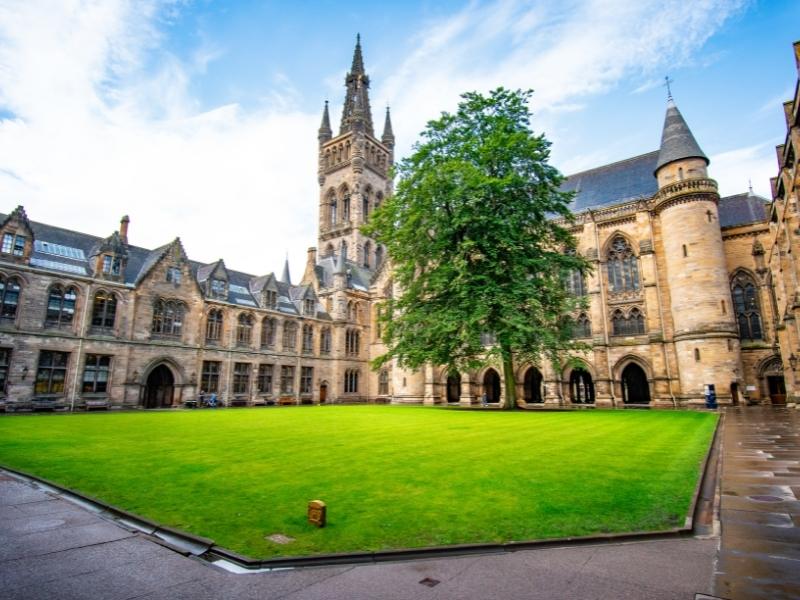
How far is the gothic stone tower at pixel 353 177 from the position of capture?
6238cm

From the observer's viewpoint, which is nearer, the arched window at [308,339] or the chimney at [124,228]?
the chimney at [124,228]

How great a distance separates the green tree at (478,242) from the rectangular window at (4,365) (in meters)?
20.5

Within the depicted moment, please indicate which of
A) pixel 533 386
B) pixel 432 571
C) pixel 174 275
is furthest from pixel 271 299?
pixel 432 571

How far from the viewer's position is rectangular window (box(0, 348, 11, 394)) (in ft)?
79.8

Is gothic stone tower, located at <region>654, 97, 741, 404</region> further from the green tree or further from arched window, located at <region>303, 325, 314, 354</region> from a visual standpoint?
arched window, located at <region>303, 325, 314, 354</region>

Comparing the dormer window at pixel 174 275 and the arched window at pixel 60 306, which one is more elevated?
the dormer window at pixel 174 275

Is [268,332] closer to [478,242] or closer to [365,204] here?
[478,242]

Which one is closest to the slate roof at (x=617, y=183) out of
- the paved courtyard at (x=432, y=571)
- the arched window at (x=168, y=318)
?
the arched window at (x=168, y=318)

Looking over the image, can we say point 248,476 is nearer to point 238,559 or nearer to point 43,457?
point 238,559

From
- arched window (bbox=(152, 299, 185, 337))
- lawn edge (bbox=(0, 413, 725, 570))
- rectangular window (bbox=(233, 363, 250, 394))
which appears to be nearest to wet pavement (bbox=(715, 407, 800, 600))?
lawn edge (bbox=(0, 413, 725, 570))

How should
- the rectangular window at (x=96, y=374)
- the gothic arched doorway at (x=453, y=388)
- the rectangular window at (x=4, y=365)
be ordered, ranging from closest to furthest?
the rectangular window at (x=4, y=365) → the rectangular window at (x=96, y=374) → the gothic arched doorway at (x=453, y=388)

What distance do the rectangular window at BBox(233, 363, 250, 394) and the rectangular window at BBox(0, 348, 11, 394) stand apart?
1445 centimetres

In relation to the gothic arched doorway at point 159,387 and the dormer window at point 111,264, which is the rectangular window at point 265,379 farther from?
the dormer window at point 111,264

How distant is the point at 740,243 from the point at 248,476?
3776 centimetres
